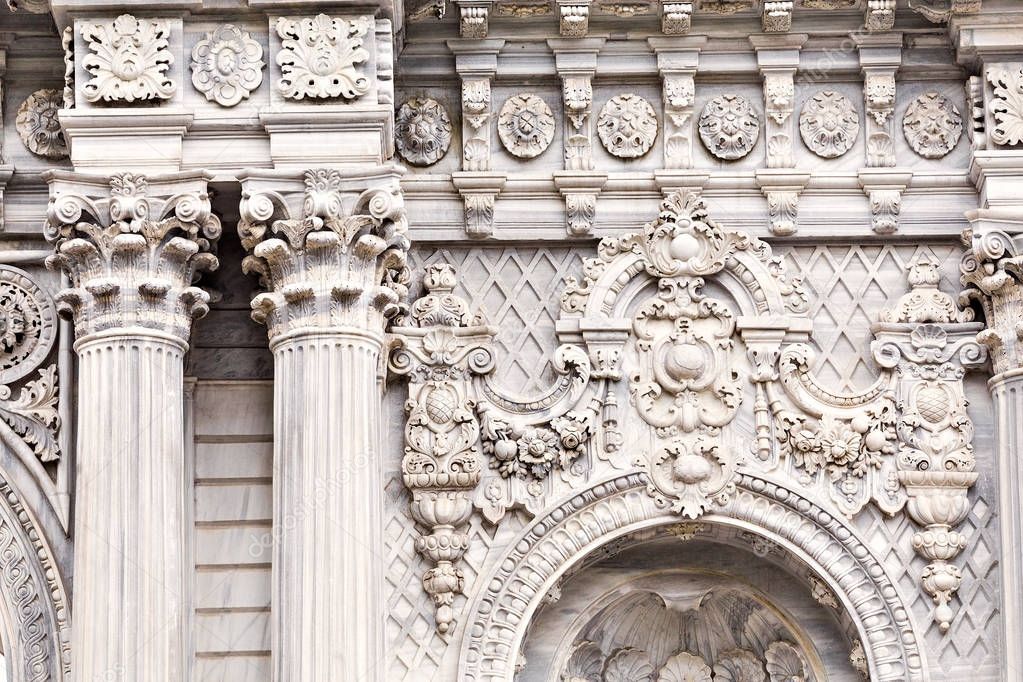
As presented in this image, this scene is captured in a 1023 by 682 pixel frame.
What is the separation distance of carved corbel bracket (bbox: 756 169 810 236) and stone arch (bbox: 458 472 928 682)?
1.91 m

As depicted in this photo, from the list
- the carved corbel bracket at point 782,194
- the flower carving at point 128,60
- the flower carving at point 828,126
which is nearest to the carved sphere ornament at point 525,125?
the carved corbel bracket at point 782,194

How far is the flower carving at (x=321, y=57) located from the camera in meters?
14.4

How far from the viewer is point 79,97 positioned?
1434 centimetres

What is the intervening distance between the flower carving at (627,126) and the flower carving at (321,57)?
225 cm

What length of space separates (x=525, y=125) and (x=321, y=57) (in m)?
2.00

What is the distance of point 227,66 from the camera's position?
14453 millimetres

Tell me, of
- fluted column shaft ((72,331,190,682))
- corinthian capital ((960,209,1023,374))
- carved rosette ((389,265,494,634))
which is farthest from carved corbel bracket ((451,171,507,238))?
corinthian capital ((960,209,1023,374))

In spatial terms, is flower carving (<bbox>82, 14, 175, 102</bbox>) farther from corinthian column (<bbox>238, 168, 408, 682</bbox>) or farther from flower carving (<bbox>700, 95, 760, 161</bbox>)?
flower carving (<bbox>700, 95, 760, 161</bbox>)

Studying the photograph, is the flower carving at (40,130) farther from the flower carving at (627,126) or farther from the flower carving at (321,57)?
the flower carving at (627,126)

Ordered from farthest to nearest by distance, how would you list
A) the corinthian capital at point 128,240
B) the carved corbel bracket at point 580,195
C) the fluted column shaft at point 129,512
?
the carved corbel bracket at point 580,195 < the corinthian capital at point 128,240 < the fluted column shaft at point 129,512

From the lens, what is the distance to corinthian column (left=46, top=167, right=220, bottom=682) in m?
13.8

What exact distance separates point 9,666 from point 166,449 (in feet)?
7.33

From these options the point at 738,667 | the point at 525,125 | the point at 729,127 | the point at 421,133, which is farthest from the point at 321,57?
the point at 738,667

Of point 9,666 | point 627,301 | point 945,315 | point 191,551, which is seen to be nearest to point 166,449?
point 191,551
